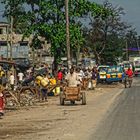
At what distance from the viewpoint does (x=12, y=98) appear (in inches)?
1119

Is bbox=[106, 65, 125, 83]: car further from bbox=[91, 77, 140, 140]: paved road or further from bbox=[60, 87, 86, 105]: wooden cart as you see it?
bbox=[91, 77, 140, 140]: paved road

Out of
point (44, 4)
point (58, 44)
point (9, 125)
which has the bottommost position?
point (9, 125)

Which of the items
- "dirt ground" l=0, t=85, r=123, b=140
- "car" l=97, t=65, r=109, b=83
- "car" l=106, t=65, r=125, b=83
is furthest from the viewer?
"car" l=97, t=65, r=109, b=83

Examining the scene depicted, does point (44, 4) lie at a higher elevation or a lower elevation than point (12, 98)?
higher

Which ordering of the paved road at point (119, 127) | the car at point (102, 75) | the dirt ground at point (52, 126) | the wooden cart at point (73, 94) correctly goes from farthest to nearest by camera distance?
1. the car at point (102, 75)
2. the wooden cart at point (73, 94)
3. the dirt ground at point (52, 126)
4. the paved road at point (119, 127)

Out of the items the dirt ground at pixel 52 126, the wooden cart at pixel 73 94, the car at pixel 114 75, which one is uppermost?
the car at pixel 114 75

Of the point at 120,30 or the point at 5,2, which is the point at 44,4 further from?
the point at 120,30

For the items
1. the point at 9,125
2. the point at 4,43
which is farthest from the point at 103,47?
the point at 9,125

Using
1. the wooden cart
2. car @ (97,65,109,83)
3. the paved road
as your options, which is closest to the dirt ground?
the paved road

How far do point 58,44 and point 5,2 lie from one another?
6.48 meters

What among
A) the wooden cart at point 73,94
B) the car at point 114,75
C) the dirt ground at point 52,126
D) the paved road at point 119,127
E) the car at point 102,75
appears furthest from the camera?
the car at point 102,75

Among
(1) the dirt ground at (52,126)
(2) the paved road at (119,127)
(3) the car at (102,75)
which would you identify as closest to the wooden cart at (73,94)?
(1) the dirt ground at (52,126)

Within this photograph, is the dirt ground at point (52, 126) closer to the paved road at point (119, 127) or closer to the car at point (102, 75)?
the paved road at point (119, 127)

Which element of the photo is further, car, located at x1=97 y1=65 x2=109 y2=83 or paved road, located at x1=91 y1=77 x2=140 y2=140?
car, located at x1=97 y1=65 x2=109 y2=83
